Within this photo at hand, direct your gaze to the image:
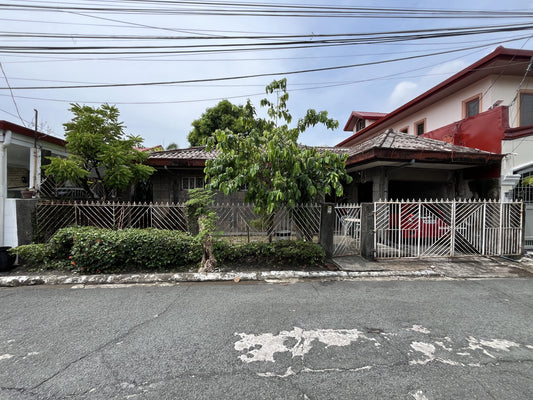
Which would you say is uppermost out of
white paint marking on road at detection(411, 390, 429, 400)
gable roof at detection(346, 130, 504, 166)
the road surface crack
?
gable roof at detection(346, 130, 504, 166)

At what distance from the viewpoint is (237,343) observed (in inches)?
110

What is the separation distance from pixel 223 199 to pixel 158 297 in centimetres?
586

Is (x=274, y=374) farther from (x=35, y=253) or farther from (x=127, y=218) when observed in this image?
(x=35, y=253)

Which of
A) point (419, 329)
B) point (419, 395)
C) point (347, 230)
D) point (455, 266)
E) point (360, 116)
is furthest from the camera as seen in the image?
point (360, 116)

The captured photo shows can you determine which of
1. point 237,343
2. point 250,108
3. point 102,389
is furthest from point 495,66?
point 102,389

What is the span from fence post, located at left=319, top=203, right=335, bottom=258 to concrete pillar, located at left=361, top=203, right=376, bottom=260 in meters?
0.87

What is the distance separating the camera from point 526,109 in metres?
8.42

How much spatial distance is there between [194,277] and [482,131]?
31.5 ft

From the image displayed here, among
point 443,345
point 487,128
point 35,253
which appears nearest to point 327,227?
point 443,345

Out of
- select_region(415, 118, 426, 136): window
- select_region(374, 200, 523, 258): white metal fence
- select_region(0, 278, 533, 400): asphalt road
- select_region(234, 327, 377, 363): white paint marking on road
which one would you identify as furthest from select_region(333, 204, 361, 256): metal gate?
select_region(415, 118, 426, 136): window

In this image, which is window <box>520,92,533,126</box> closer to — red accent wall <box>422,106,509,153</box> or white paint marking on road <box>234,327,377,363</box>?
red accent wall <box>422,106,509,153</box>

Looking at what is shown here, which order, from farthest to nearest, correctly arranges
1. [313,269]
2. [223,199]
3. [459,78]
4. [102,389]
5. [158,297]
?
[223,199] < [459,78] < [313,269] < [158,297] < [102,389]

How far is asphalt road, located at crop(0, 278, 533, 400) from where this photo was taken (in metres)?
2.13

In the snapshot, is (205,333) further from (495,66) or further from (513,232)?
(495,66)
